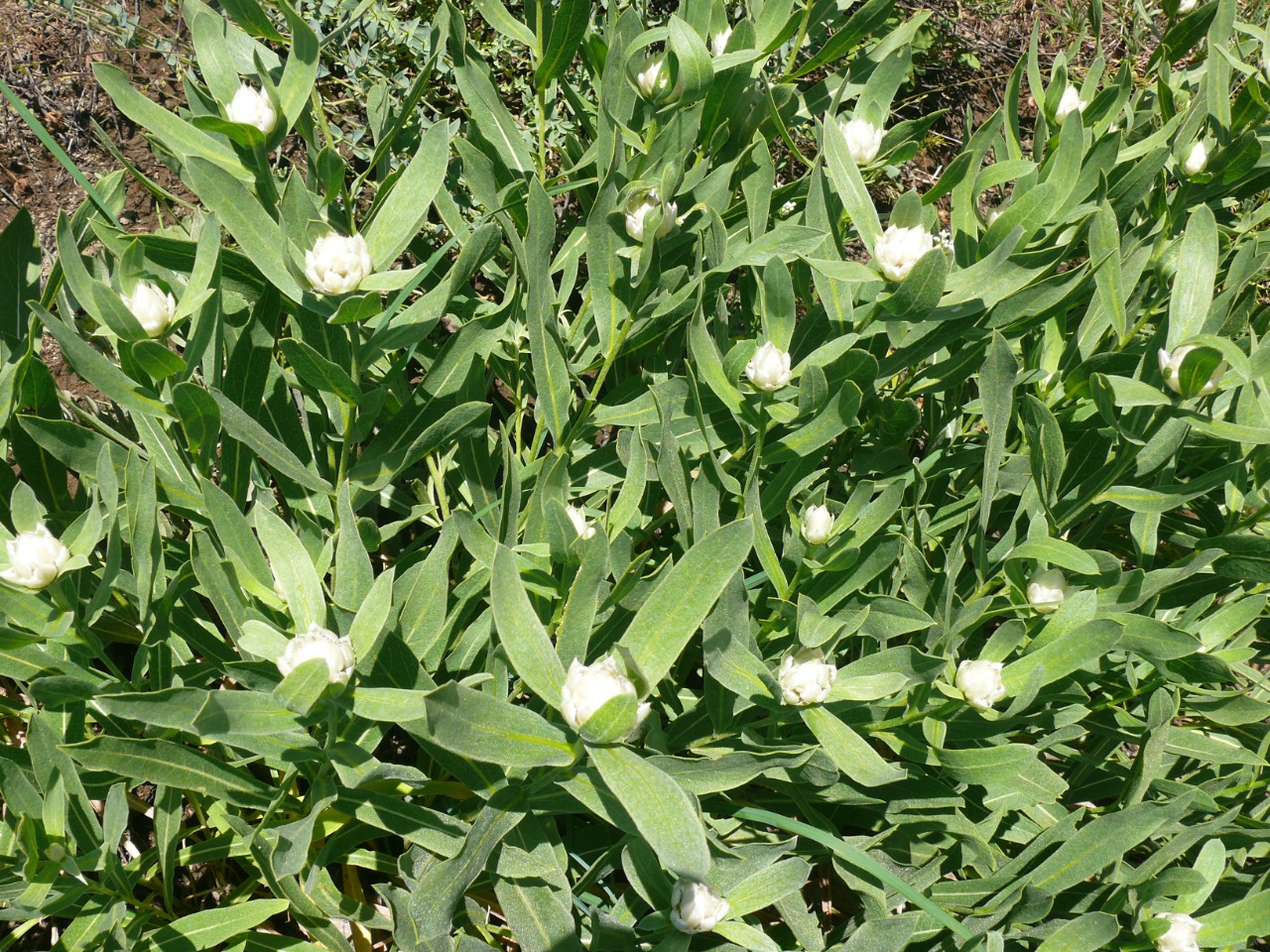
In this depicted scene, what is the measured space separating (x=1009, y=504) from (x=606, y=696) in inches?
56.9

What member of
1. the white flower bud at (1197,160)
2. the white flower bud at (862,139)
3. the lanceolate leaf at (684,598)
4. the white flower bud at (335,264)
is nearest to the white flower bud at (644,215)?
the white flower bud at (862,139)

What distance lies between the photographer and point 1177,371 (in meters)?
1.61

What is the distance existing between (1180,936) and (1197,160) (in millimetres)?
1557

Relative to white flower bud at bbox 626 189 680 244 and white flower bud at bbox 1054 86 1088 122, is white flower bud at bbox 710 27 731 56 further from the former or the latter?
white flower bud at bbox 1054 86 1088 122

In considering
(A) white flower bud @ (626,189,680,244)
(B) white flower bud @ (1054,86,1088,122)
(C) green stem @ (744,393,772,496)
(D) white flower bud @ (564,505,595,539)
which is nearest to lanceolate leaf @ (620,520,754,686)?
(D) white flower bud @ (564,505,595,539)

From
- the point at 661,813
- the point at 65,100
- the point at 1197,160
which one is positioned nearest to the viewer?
the point at 661,813

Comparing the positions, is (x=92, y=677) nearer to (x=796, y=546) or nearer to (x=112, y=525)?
(x=112, y=525)

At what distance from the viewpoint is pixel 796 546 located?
1.75m

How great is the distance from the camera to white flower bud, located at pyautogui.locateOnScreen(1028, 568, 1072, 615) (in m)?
1.74

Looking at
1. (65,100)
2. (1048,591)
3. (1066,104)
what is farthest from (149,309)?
(65,100)

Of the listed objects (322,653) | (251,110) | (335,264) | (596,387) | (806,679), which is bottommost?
(806,679)

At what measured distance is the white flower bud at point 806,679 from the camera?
4.82 ft

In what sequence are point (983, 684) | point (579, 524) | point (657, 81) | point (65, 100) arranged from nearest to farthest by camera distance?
point (983, 684) < point (579, 524) < point (657, 81) < point (65, 100)

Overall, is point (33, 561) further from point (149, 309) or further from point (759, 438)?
point (759, 438)
